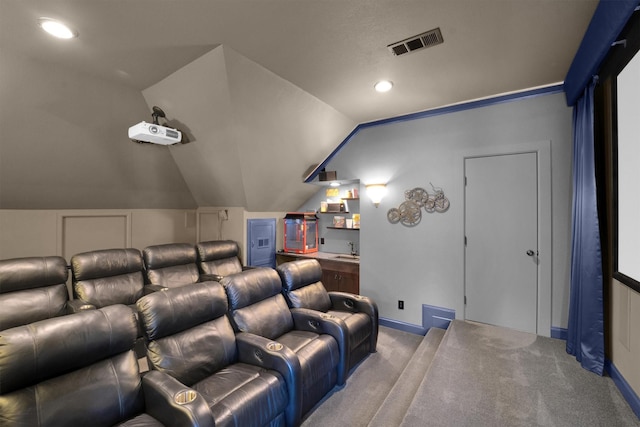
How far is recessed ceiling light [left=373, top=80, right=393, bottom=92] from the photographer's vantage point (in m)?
2.81

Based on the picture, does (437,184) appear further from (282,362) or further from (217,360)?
(217,360)

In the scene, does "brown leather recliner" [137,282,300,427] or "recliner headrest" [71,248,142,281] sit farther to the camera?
"recliner headrest" [71,248,142,281]

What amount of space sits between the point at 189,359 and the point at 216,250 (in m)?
2.30

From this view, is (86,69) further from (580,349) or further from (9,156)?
(580,349)

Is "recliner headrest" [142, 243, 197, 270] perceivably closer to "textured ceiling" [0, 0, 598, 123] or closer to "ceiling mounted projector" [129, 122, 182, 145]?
"ceiling mounted projector" [129, 122, 182, 145]

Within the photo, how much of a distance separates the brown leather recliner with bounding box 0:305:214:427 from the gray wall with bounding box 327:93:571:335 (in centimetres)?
283

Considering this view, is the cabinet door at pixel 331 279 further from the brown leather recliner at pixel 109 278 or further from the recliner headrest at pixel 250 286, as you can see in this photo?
the brown leather recliner at pixel 109 278

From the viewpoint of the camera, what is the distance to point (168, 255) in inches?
144

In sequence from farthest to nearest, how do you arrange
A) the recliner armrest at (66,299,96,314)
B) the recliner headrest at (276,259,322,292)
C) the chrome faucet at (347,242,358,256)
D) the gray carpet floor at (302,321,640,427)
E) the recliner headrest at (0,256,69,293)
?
the chrome faucet at (347,242,358,256) < the recliner headrest at (276,259,322,292) < the recliner armrest at (66,299,96,314) < the recliner headrest at (0,256,69,293) < the gray carpet floor at (302,321,640,427)

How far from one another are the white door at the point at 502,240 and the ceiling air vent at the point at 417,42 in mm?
1607

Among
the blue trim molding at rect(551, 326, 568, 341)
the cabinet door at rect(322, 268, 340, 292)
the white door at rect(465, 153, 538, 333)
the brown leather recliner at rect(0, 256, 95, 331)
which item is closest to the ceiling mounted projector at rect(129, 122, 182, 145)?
the brown leather recliner at rect(0, 256, 95, 331)

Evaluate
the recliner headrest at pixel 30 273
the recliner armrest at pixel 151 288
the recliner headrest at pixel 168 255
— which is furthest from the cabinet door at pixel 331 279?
the recliner headrest at pixel 30 273

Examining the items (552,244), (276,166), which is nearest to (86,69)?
(276,166)

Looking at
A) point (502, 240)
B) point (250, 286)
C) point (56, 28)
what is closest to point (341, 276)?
point (250, 286)
